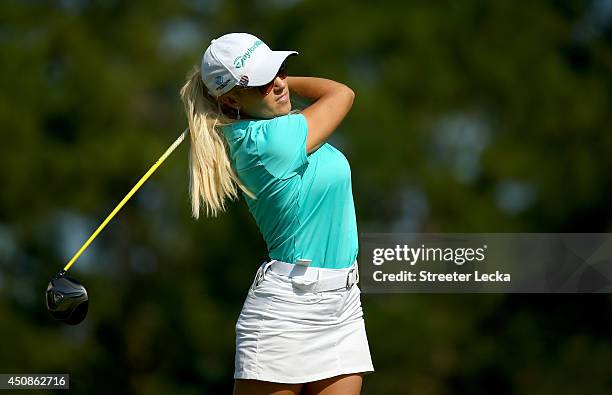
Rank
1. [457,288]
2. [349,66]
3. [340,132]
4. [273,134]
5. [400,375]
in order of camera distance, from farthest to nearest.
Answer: [349,66]
[340,132]
[400,375]
[457,288]
[273,134]

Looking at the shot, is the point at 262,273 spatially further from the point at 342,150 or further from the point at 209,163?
the point at 342,150

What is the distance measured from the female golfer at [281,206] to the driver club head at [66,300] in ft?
1.48

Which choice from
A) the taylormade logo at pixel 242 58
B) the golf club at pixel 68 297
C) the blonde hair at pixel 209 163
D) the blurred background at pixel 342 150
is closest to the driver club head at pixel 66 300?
the golf club at pixel 68 297

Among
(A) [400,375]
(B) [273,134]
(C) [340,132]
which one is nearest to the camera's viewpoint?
(B) [273,134]

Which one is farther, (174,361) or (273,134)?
(174,361)

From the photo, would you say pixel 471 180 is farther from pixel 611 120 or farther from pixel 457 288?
pixel 457 288

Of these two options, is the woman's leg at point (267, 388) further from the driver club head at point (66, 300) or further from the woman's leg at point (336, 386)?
the driver club head at point (66, 300)

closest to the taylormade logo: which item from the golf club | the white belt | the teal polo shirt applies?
the teal polo shirt

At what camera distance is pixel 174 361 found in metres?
9.63

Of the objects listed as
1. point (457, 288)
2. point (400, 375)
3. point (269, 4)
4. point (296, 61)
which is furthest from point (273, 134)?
point (269, 4)

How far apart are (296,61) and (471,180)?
1.88 meters

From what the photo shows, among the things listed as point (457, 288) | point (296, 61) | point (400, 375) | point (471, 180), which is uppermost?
point (296, 61)

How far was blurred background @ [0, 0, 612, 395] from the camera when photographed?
960 cm

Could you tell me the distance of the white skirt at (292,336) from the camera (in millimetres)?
3059
